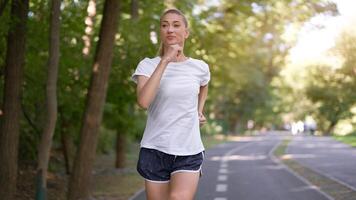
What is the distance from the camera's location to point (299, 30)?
18219mm

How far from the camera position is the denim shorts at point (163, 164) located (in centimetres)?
305

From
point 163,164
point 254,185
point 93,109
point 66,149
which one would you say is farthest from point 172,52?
point 66,149

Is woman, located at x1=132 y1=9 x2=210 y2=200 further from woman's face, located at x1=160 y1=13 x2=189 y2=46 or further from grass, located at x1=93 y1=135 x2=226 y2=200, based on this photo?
grass, located at x1=93 y1=135 x2=226 y2=200

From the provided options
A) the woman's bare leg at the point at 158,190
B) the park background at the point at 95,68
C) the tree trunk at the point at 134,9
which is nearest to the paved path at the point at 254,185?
the park background at the point at 95,68

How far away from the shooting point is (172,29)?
309cm

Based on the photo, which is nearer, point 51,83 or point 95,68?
point 51,83

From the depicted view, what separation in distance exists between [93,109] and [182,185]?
848 centimetres

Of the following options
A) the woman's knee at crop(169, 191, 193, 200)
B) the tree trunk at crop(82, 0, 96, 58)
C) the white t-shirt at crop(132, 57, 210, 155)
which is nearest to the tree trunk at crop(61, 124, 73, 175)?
the tree trunk at crop(82, 0, 96, 58)

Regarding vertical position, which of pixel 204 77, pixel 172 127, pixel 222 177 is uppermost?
pixel 204 77

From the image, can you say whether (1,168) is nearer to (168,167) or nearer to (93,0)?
(93,0)

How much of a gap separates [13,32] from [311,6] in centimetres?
909

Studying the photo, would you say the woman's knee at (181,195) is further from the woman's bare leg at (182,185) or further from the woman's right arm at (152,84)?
the woman's right arm at (152,84)

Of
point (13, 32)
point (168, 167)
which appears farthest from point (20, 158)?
point (168, 167)

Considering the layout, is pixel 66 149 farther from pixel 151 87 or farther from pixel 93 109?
pixel 151 87
